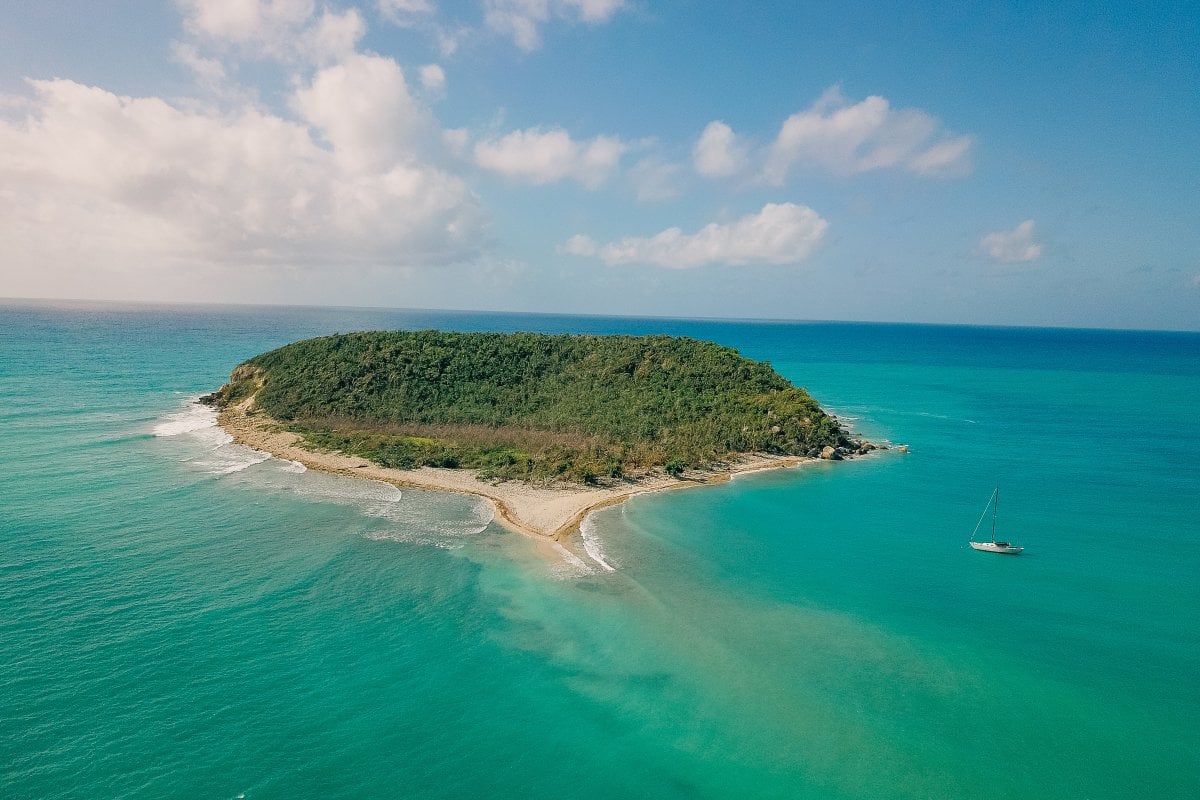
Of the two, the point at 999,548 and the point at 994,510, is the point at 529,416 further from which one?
the point at 999,548

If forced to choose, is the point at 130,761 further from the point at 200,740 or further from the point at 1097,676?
the point at 1097,676

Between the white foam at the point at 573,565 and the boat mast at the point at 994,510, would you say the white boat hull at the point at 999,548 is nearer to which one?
the boat mast at the point at 994,510

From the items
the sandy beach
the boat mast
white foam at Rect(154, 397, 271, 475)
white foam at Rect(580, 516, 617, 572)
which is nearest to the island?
the sandy beach

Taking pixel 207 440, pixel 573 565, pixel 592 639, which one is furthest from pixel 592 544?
pixel 207 440

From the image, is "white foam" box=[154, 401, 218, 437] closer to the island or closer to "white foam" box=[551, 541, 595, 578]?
the island

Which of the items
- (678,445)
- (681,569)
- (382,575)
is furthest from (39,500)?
(678,445)

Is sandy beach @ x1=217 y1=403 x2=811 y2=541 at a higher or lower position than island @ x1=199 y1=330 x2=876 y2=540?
lower

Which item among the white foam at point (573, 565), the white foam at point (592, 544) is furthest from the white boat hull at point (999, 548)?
the white foam at point (573, 565)
